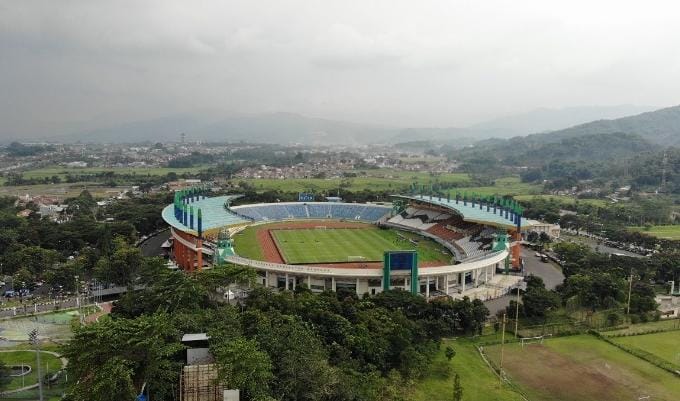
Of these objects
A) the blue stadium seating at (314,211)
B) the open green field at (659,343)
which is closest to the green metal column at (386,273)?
the open green field at (659,343)

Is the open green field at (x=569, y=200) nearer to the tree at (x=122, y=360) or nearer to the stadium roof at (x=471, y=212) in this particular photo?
the stadium roof at (x=471, y=212)

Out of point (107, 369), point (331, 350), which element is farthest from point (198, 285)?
point (107, 369)

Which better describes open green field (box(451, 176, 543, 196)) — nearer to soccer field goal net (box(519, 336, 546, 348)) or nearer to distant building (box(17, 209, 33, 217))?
distant building (box(17, 209, 33, 217))

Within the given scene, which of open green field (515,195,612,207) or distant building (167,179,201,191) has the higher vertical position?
distant building (167,179,201,191)

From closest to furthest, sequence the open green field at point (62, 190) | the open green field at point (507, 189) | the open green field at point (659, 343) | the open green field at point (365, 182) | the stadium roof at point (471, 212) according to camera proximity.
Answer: the open green field at point (659, 343) < the stadium roof at point (471, 212) < the open green field at point (62, 190) < the open green field at point (365, 182) < the open green field at point (507, 189)

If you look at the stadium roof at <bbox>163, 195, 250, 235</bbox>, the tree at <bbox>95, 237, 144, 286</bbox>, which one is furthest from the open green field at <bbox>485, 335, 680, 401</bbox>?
the stadium roof at <bbox>163, 195, 250, 235</bbox>

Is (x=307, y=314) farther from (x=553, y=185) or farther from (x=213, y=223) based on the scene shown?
(x=553, y=185)
